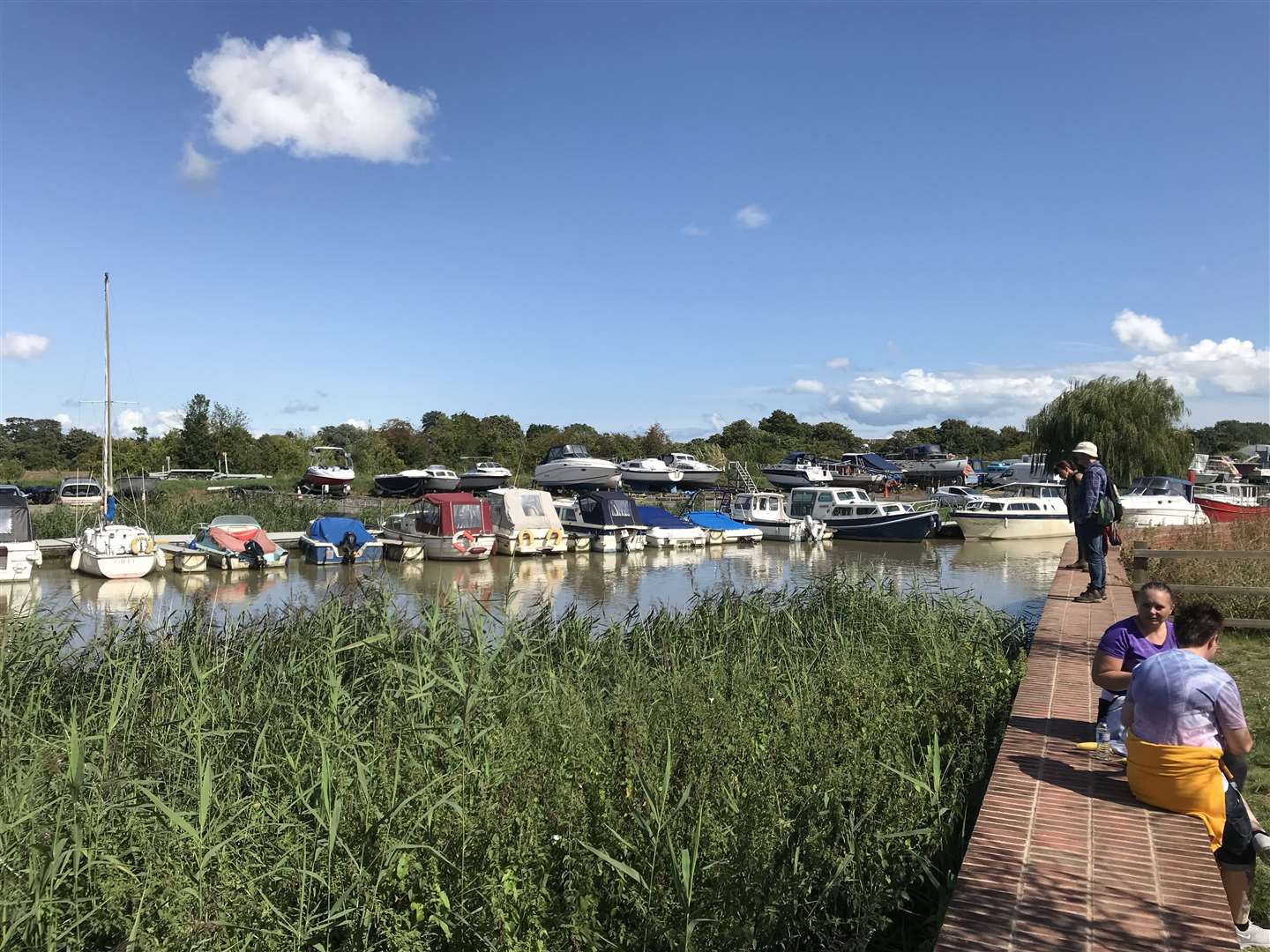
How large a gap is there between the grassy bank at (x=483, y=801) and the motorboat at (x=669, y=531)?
22.2 m

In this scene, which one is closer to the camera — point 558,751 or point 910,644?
point 558,751

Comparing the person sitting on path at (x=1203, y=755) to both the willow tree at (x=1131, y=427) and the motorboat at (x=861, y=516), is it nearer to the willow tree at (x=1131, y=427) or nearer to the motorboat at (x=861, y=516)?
the motorboat at (x=861, y=516)

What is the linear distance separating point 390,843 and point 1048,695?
14.8 feet

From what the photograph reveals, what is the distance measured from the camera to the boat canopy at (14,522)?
2106 cm

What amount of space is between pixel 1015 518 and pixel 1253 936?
30.1 metres

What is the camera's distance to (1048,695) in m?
5.84

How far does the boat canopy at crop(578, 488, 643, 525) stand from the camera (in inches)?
1188

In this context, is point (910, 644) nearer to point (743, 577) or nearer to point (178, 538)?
point (743, 577)

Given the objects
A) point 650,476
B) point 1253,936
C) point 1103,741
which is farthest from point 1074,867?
point 650,476

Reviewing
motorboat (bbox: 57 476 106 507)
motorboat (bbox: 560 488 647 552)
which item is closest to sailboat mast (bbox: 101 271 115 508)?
motorboat (bbox: 57 476 106 507)

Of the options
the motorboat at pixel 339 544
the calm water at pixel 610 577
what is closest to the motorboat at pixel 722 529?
the calm water at pixel 610 577

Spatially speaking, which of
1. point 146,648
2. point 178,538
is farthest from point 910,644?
point 178,538

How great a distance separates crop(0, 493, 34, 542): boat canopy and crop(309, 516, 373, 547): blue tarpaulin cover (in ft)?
22.9

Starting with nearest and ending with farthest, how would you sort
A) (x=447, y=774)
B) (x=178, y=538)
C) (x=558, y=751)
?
(x=447, y=774) < (x=558, y=751) < (x=178, y=538)
